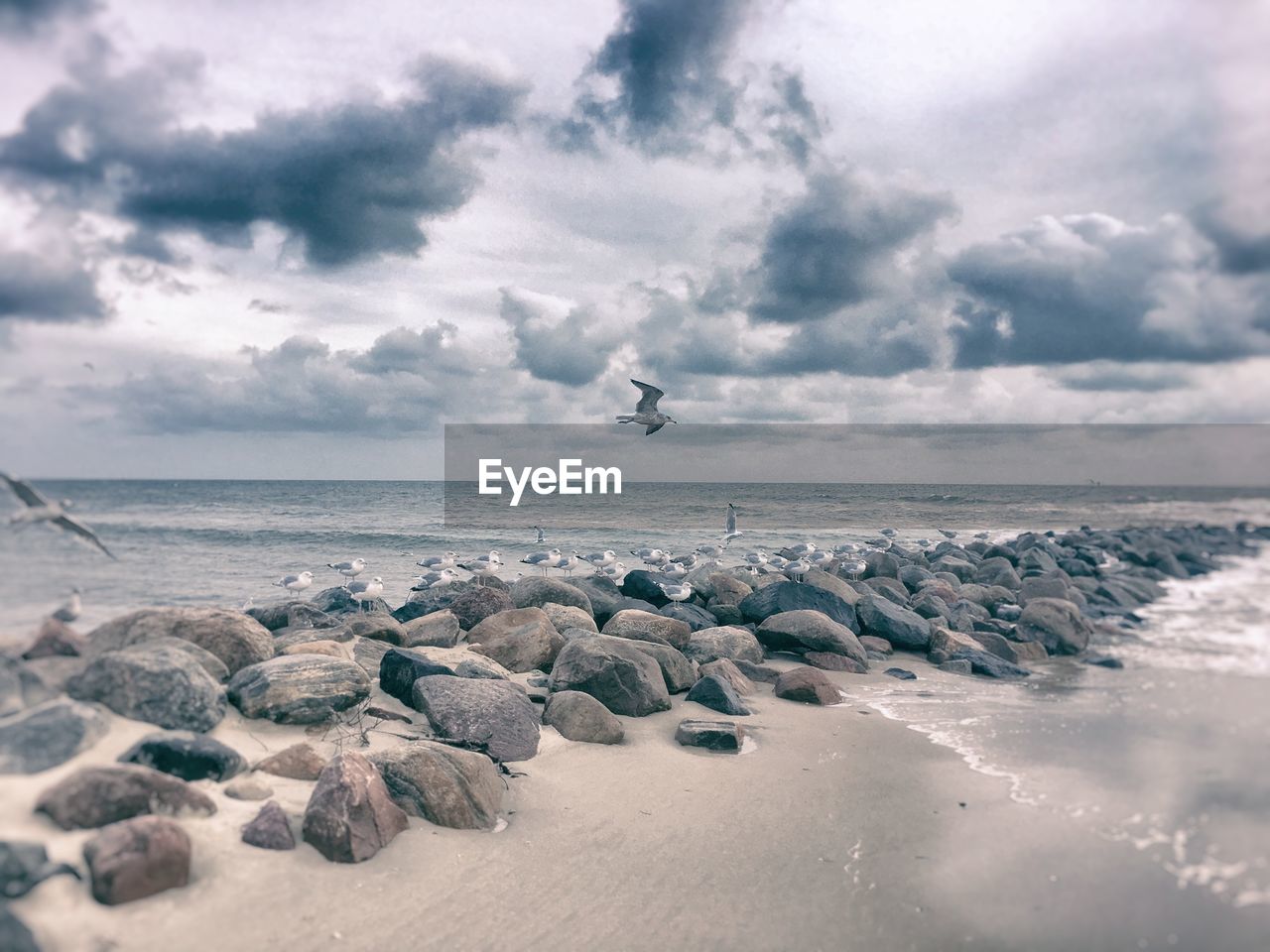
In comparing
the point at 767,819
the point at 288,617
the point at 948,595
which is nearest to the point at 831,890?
the point at 767,819

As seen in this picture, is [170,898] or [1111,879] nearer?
[170,898]

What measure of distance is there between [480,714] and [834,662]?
19.2 ft

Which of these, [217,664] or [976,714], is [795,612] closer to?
[976,714]

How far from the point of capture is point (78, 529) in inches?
149

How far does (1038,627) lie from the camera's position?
36.8 ft

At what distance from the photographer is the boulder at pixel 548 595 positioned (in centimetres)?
1043

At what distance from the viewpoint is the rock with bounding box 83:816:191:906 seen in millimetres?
3143

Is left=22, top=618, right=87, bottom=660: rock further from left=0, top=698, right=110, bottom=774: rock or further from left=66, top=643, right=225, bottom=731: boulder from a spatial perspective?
left=0, top=698, right=110, bottom=774: rock

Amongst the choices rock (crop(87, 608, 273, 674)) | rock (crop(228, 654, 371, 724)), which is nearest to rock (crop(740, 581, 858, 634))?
rock (crop(228, 654, 371, 724))

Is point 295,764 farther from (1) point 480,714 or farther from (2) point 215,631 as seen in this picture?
(1) point 480,714

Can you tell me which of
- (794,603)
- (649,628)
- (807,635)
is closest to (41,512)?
(649,628)

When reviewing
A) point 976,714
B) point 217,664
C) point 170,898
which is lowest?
point 976,714

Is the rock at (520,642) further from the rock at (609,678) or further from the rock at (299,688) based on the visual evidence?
the rock at (299,688)

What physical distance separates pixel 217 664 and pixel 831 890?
452 centimetres
